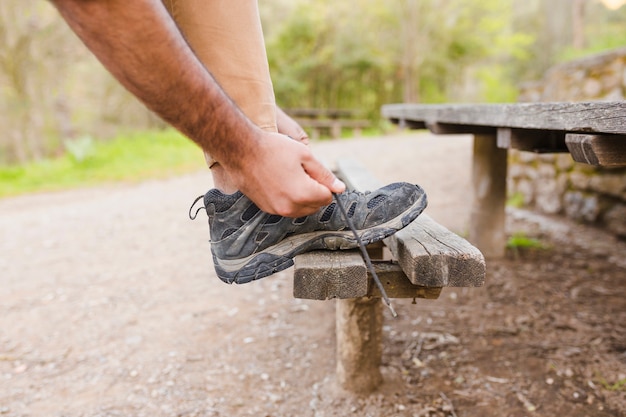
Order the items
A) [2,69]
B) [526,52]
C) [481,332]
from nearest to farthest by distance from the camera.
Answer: [481,332] < [2,69] < [526,52]

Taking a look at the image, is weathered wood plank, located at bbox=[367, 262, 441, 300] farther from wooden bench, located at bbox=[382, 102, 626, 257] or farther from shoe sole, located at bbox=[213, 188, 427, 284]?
wooden bench, located at bbox=[382, 102, 626, 257]

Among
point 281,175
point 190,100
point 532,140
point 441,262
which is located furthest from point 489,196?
point 190,100

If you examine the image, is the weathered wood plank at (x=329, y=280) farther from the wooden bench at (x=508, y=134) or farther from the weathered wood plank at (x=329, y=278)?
the wooden bench at (x=508, y=134)

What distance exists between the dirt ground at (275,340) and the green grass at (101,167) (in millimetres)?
3647

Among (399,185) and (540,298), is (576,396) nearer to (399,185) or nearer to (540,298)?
(540,298)

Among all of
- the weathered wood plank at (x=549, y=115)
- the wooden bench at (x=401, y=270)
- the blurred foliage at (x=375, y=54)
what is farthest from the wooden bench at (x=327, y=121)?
the wooden bench at (x=401, y=270)

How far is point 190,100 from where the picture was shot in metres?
0.95

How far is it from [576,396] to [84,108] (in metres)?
20.6

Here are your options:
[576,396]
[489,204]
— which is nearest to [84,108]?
[489,204]

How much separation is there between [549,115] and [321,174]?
746 mm

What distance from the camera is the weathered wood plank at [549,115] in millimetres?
1127

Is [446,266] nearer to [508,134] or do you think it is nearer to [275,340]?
[508,134]

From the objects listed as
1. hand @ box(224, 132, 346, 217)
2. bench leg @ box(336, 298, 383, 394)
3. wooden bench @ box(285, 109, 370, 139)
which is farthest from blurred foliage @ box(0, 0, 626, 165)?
hand @ box(224, 132, 346, 217)

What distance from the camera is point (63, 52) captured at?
35.0 feet
